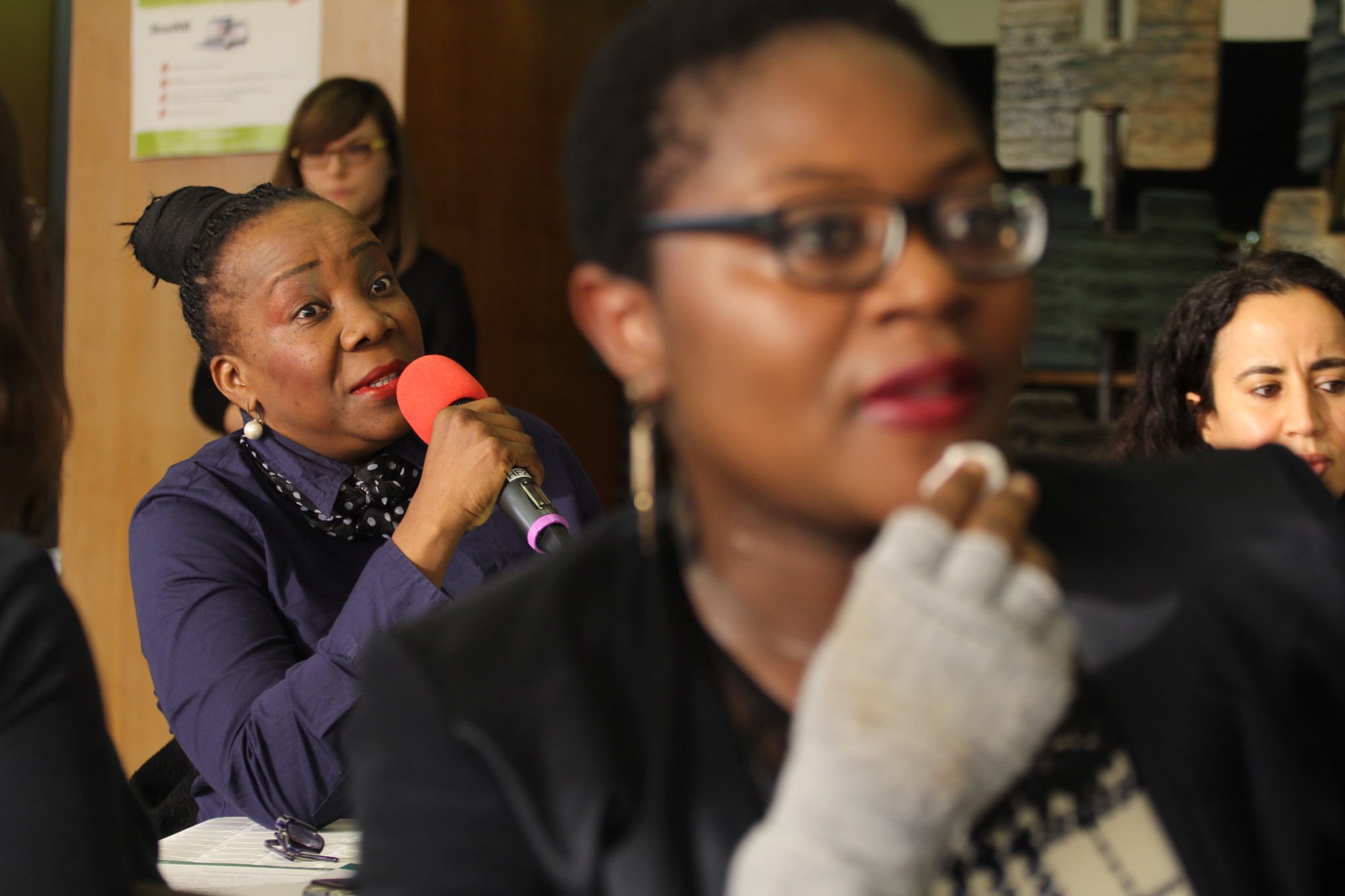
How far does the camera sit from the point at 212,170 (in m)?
3.96

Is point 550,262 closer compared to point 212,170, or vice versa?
point 212,170

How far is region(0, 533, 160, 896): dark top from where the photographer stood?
985mm

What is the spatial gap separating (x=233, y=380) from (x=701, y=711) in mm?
1441

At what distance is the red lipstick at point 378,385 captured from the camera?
1977 mm

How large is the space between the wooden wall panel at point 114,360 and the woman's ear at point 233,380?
197 cm

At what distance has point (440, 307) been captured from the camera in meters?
3.00

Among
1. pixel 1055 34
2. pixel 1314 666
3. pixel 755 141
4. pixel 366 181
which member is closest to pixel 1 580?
pixel 755 141

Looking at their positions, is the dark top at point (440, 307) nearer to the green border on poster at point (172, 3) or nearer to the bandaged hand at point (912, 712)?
the green border on poster at point (172, 3)

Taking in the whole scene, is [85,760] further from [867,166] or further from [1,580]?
[867,166]

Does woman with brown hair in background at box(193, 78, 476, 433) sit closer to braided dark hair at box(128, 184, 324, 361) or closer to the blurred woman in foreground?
braided dark hair at box(128, 184, 324, 361)

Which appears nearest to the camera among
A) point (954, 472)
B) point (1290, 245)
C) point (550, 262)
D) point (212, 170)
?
point (954, 472)

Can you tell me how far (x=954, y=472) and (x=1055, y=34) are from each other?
2935 mm

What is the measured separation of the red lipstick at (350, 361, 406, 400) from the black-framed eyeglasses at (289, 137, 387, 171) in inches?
48.7

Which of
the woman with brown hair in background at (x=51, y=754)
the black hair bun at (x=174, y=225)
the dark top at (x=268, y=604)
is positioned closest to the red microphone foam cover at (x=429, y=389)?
the dark top at (x=268, y=604)
